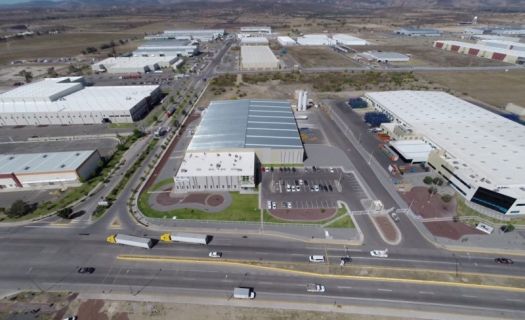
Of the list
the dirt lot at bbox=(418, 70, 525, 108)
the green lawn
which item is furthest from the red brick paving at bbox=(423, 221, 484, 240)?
the dirt lot at bbox=(418, 70, 525, 108)

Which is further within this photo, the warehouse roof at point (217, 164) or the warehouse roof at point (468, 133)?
the warehouse roof at point (217, 164)

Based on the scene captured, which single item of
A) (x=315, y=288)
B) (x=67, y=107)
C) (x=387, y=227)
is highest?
(x=67, y=107)

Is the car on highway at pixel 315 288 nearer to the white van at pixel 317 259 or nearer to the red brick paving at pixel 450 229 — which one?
the white van at pixel 317 259

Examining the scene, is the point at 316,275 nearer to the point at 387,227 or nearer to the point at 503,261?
the point at 387,227

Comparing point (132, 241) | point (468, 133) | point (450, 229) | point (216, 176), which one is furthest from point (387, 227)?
point (132, 241)

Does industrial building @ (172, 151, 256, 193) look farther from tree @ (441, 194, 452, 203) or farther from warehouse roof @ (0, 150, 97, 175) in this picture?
tree @ (441, 194, 452, 203)

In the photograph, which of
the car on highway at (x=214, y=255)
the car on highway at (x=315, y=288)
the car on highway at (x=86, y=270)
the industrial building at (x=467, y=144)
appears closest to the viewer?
the car on highway at (x=315, y=288)

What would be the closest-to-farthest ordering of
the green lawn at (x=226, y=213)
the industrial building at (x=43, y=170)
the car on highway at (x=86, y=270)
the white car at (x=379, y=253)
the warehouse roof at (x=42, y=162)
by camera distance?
the car on highway at (x=86, y=270), the white car at (x=379, y=253), the green lawn at (x=226, y=213), the industrial building at (x=43, y=170), the warehouse roof at (x=42, y=162)

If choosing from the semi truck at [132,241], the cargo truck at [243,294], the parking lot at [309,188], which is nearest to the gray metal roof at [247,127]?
the parking lot at [309,188]

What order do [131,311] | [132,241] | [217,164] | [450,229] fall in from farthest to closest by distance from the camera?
[217,164] < [450,229] < [132,241] < [131,311]
